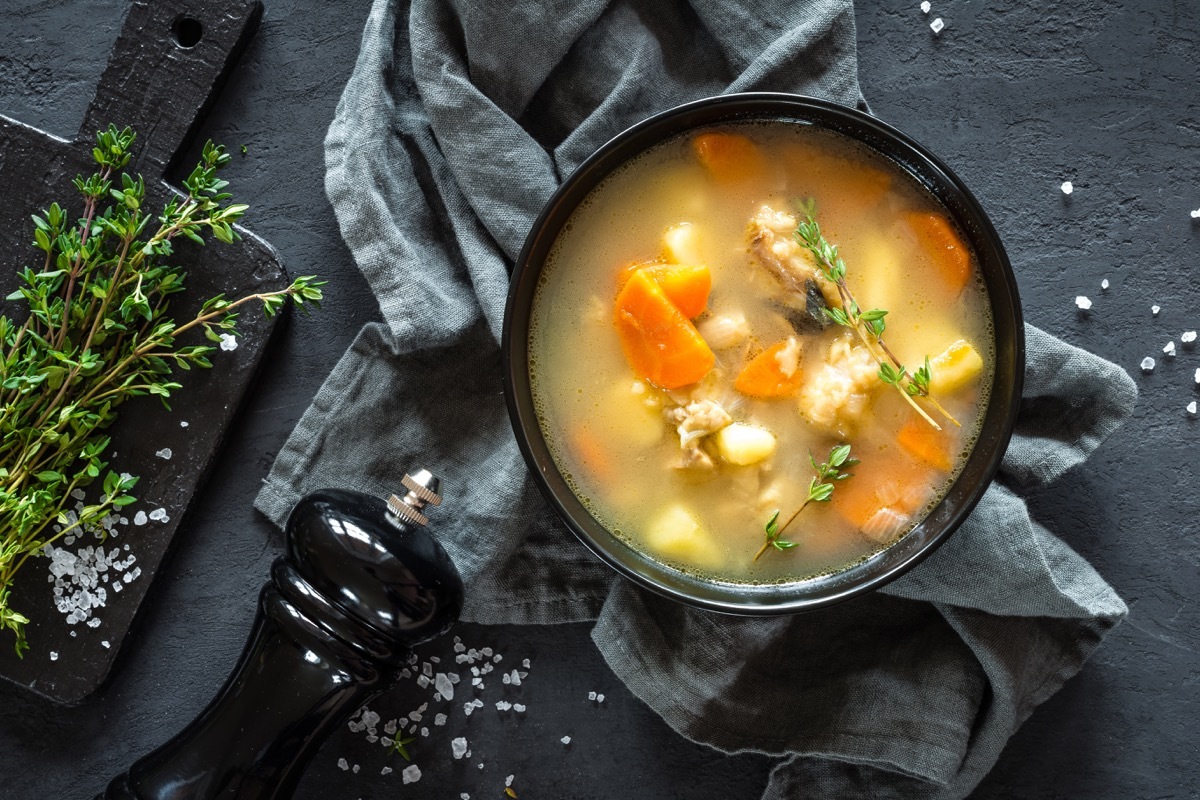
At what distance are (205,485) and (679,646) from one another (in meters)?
1.14

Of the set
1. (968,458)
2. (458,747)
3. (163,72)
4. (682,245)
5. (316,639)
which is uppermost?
(163,72)

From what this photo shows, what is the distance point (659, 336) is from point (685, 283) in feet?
0.37

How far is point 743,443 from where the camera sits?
190 centimetres

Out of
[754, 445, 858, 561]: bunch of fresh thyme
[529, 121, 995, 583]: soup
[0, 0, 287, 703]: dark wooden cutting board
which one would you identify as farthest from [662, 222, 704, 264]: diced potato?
[0, 0, 287, 703]: dark wooden cutting board

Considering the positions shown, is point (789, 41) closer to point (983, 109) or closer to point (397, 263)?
point (983, 109)

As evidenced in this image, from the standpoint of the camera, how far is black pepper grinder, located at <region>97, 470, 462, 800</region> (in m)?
1.98

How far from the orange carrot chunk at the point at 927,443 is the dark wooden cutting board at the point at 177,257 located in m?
1.39

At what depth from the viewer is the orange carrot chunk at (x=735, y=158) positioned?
1.96 m

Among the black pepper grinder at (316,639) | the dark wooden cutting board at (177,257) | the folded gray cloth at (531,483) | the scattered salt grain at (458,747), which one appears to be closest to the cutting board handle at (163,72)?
the dark wooden cutting board at (177,257)

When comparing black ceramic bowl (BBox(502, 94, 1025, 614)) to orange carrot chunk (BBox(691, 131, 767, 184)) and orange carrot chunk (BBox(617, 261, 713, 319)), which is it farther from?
orange carrot chunk (BBox(617, 261, 713, 319))

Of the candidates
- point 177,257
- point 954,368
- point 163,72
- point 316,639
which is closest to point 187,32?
point 163,72

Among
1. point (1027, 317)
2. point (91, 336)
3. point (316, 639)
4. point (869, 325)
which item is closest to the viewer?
point (869, 325)

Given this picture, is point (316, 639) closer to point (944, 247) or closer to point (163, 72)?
point (163, 72)

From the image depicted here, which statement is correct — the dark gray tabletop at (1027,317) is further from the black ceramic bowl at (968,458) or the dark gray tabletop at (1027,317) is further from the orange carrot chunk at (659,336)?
the orange carrot chunk at (659,336)
